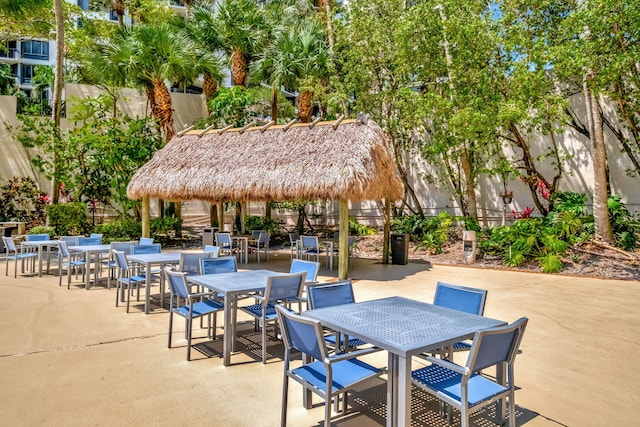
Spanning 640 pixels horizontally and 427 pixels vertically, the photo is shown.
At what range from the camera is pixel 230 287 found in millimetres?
4508

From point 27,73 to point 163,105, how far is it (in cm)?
2938

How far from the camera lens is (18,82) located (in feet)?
118

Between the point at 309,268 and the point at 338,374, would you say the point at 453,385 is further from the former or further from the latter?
the point at 309,268

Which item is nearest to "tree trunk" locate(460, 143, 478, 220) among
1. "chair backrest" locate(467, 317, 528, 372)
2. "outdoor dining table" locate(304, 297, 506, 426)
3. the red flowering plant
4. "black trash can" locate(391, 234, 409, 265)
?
the red flowering plant

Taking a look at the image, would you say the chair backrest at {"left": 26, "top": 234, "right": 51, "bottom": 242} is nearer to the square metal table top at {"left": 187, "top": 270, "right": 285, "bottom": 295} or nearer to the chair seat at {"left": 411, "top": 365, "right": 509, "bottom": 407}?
the square metal table top at {"left": 187, "top": 270, "right": 285, "bottom": 295}

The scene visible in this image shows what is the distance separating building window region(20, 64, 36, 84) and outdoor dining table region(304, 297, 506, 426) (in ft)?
142

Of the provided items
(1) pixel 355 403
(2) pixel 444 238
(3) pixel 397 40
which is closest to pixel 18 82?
(3) pixel 397 40

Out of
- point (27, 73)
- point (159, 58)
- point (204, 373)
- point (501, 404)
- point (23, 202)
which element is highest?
point (27, 73)

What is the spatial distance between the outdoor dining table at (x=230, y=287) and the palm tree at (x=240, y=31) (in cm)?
1361

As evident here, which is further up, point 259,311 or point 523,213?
point 523,213

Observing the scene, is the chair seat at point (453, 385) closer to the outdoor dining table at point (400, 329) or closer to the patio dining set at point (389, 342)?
the patio dining set at point (389, 342)

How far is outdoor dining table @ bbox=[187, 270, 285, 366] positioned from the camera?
14.2 feet

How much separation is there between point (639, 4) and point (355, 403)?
9.89 metres

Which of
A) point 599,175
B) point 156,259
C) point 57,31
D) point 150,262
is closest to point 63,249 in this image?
point 156,259
